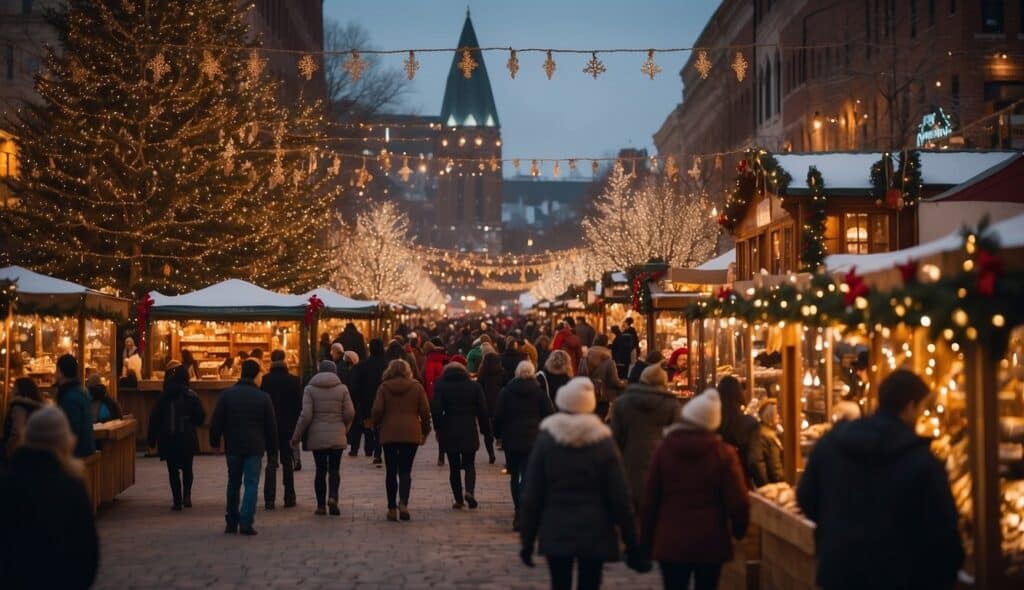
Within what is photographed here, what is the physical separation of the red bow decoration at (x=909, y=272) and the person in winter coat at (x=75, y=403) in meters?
8.01

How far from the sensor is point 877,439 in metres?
7.17

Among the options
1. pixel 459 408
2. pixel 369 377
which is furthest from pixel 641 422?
pixel 369 377

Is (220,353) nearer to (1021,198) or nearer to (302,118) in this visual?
(302,118)

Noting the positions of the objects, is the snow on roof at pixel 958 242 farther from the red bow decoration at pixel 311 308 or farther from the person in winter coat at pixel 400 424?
the red bow decoration at pixel 311 308

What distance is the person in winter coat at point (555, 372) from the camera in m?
17.8

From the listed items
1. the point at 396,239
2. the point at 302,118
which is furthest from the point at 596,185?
the point at 302,118

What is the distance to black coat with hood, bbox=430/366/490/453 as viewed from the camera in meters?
16.1

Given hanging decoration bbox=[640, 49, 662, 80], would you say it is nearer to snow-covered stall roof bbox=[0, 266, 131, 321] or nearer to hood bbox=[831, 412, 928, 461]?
snow-covered stall roof bbox=[0, 266, 131, 321]

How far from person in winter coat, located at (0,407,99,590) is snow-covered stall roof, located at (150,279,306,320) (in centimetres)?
2015

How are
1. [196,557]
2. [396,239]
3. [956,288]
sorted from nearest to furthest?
[956,288] → [196,557] → [396,239]

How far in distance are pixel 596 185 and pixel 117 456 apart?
294ft

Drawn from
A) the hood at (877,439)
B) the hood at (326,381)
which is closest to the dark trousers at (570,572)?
the hood at (877,439)

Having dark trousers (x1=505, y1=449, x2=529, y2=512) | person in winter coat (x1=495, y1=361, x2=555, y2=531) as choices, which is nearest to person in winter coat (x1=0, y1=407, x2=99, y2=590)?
person in winter coat (x1=495, y1=361, x2=555, y2=531)

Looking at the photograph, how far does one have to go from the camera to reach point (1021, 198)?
24.4 m
